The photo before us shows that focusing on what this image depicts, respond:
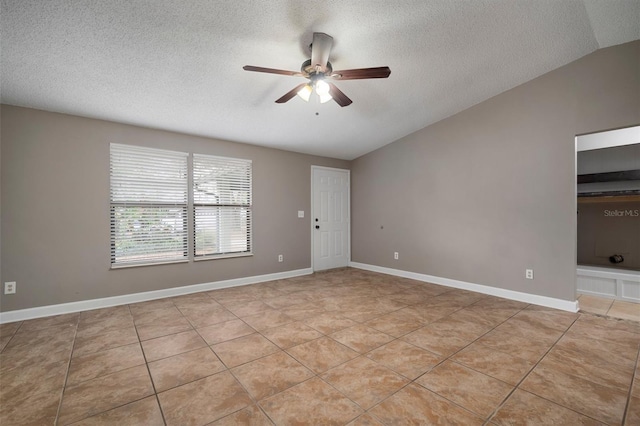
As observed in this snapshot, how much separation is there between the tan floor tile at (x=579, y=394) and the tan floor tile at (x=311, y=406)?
1280 mm

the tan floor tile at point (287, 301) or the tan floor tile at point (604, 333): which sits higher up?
the tan floor tile at point (604, 333)

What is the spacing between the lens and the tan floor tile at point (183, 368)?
1975 millimetres

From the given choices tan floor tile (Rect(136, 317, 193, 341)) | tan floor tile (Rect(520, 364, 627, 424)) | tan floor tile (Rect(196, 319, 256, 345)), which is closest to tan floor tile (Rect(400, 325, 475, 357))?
tan floor tile (Rect(520, 364, 627, 424))

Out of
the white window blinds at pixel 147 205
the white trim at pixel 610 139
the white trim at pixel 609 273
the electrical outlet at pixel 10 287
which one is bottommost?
the white trim at pixel 609 273

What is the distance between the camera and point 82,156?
3.45 m

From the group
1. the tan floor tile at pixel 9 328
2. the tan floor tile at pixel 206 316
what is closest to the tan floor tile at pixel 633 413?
the tan floor tile at pixel 206 316

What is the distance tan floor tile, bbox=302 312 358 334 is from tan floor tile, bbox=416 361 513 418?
106 centimetres

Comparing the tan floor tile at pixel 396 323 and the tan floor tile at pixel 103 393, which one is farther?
the tan floor tile at pixel 396 323

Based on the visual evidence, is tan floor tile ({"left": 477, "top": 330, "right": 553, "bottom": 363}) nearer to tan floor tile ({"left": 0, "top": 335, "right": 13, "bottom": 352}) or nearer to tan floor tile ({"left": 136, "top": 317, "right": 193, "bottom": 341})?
tan floor tile ({"left": 136, "top": 317, "right": 193, "bottom": 341})

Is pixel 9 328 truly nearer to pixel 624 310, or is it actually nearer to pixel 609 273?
pixel 624 310

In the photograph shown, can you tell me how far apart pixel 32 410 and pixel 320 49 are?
332cm

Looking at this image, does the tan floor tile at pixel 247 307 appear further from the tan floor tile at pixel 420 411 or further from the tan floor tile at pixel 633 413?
the tan floor tile at pixel 633 413

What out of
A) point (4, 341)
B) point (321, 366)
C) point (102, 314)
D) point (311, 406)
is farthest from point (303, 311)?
point (4, 341)

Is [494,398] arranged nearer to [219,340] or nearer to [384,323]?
[384,323]
